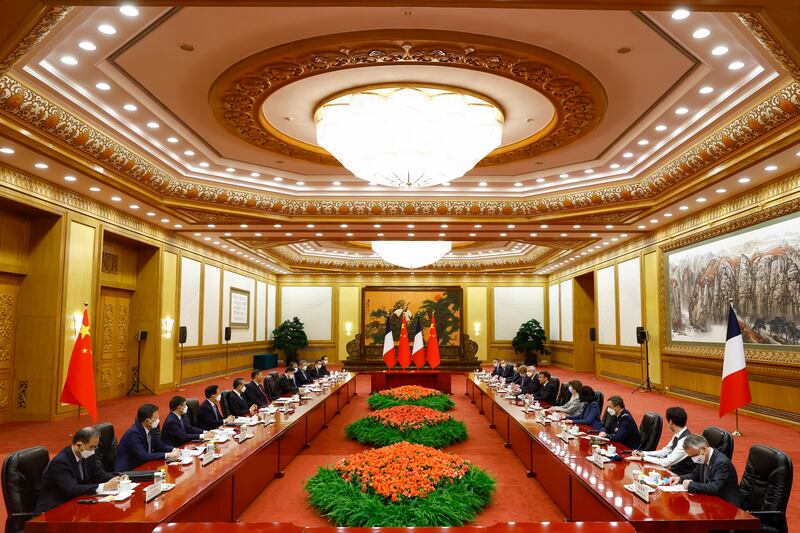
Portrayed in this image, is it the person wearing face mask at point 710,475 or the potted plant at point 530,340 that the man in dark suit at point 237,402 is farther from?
the potted plant at point 530,340

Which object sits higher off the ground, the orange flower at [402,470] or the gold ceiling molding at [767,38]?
the gold ceiling molding at [767,38]

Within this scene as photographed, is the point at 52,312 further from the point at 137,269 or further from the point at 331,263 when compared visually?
the point at 331,263

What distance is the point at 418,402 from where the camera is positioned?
10.7 meters

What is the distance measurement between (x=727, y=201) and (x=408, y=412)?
22.3 feet

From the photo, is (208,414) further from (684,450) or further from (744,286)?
(744,286)

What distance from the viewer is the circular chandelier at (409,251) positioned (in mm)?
15250

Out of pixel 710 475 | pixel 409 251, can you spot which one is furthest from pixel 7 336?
pixel 710 475

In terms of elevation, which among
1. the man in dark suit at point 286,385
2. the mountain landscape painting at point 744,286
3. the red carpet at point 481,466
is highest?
the mountain landscape painting at point 744,286

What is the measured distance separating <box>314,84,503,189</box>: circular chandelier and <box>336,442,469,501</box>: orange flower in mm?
3586

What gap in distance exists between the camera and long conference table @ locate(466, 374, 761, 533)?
3117 millimetres

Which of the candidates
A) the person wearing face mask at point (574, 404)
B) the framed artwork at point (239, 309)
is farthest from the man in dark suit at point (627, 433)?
the framed artwork at point (239, 309)

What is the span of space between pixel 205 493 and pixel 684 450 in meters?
3.38

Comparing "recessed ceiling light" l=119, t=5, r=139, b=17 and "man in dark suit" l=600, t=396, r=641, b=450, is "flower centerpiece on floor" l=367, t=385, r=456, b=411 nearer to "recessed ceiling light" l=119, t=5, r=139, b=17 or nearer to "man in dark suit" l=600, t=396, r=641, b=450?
"man in dark suit" l=600, t=396, r=641, b=450

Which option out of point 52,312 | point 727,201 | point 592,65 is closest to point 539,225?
point 727,201
